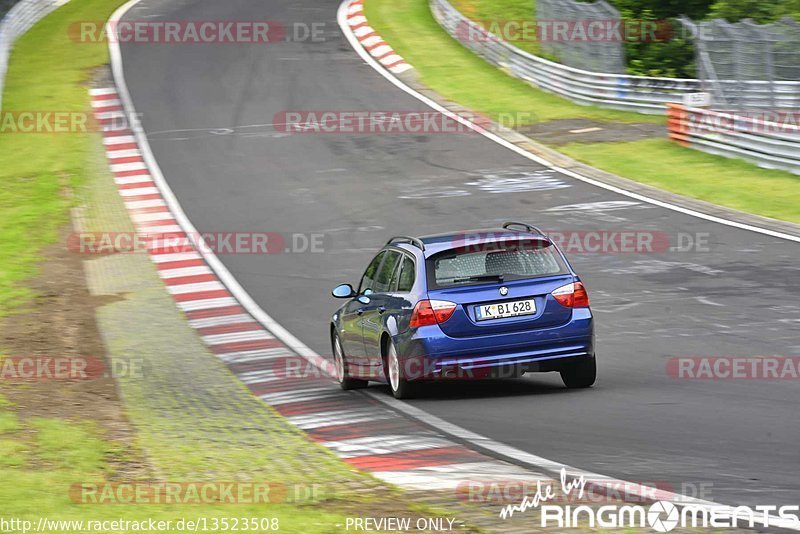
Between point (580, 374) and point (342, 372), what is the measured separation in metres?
2.79

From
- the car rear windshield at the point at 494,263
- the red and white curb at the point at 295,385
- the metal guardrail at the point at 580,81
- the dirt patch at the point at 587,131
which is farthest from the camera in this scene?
the metal guardrail at the point at 580,81

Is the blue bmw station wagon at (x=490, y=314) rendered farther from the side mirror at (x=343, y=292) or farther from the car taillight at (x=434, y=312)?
the side mirror at (x=343, y=292)

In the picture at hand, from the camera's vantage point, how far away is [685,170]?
2544 centimetres

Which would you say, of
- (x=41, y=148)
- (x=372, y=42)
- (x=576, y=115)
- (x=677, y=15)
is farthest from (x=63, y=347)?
(x=677, y=15)

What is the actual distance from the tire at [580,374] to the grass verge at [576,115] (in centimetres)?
1076

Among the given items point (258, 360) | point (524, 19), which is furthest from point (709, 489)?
point (524, 19)

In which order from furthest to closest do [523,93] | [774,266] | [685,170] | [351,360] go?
[523,93] → [685,170] → [774,266] → [351,360]

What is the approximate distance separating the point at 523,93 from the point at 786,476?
27715 millimetres

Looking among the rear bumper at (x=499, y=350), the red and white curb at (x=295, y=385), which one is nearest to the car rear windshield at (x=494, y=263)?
the rear bumper at (x=499, y=350)

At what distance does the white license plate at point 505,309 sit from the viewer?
10.8 m

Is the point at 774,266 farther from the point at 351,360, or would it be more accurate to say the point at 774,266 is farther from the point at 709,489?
the point at 709,489

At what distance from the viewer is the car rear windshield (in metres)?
10.9

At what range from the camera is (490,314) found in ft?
35.4

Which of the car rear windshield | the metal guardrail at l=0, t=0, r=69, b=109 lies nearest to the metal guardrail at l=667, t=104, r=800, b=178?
the car rear windshield
